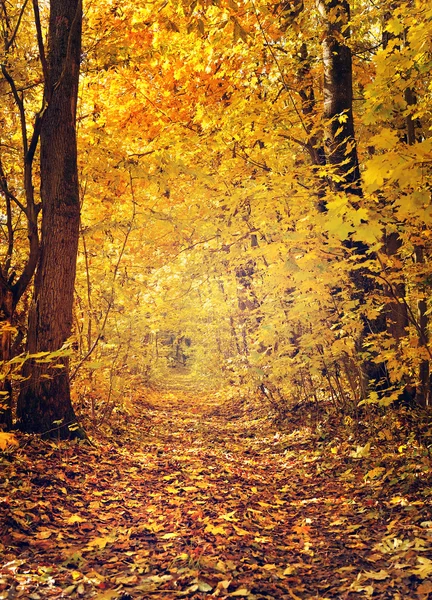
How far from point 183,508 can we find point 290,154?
619 centimetres

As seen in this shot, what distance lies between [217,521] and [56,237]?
12.8 ft

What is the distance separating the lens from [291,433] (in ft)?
26.2

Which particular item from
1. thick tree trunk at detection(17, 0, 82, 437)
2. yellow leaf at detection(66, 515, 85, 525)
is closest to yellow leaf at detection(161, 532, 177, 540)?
yellow leaf at detection(66, 515, 85, 525)

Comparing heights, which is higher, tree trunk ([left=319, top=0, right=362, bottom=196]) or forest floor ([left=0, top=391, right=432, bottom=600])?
tree trunk ([left=319, top=0, right=362, bottom=196])

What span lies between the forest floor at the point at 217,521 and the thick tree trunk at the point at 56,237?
51 cm

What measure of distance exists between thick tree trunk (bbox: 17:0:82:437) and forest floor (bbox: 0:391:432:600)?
51 centimetres

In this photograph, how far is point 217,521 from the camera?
14.3 feet

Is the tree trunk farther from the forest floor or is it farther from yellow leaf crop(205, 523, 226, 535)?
yellow leaf crop(205, 523, 226, 535)

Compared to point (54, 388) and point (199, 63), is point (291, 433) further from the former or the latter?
point (199, 63)

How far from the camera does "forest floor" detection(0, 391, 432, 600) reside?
317 centimetres

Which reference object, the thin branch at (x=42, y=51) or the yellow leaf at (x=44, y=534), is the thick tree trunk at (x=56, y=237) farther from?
the yellow leaf at (x=44, y=534)

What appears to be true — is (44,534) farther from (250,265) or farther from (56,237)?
(250,265)

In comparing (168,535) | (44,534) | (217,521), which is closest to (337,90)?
(217,521)

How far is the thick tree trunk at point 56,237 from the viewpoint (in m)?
6.00
